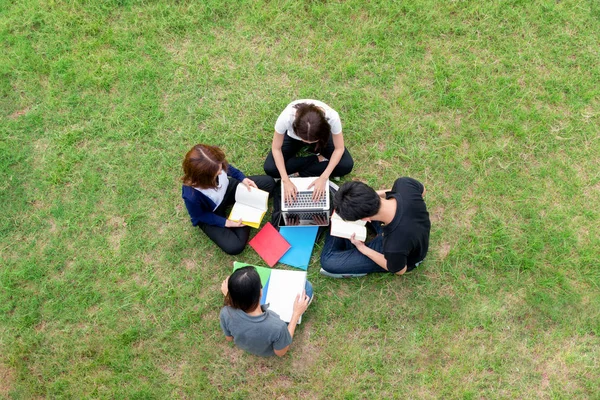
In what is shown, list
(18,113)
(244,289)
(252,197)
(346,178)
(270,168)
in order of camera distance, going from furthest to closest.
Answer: (18,113) → (346,178) → (270,168) → (252,197) → (244,289)

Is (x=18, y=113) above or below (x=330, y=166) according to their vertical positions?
below

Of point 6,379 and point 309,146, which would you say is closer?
point 6,379

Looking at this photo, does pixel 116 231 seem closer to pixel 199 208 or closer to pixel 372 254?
pixel 199 208

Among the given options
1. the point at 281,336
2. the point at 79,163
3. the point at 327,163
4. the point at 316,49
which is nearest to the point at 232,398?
the point at 281,336

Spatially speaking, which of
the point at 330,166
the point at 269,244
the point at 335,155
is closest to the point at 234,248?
the point at 269,244

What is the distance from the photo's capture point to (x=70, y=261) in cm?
439

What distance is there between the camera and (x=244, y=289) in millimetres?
3121

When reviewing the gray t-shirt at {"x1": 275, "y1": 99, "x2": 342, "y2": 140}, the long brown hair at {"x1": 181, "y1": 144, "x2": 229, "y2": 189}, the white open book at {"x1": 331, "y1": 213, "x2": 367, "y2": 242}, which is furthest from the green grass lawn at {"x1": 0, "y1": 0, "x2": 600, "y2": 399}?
the long brown hair at {"x1": 181, "y1": 144, "x2": 229, "y2": 189}

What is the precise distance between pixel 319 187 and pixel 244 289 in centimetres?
128

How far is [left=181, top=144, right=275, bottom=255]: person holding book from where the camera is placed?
3.59 meters

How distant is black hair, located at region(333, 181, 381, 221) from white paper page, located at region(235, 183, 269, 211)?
3.56 feet

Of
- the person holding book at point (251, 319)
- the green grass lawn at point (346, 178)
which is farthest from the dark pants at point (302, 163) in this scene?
the person holding book at point (251, 319)

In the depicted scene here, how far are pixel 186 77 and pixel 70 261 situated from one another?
2380 mm

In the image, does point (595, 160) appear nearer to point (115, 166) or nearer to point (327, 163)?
point (327, 163)
